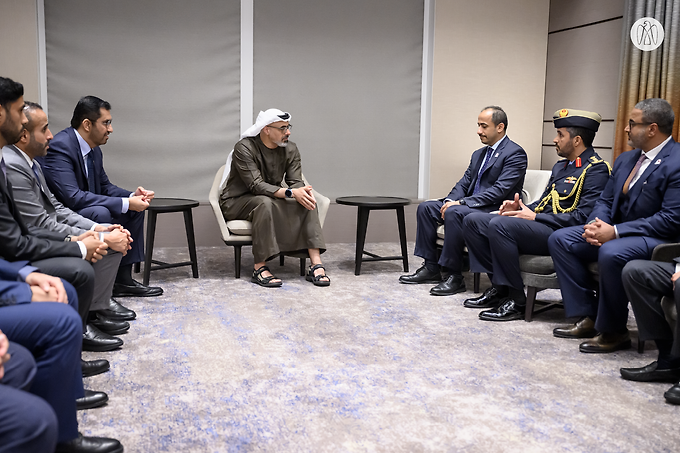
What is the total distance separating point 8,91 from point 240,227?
2476mm

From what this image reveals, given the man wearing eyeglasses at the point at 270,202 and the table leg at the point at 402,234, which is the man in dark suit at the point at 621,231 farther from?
the man wearing eyeglasses at the point at 270,202

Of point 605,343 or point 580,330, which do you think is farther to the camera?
point 580,330

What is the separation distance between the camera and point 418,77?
6238mm

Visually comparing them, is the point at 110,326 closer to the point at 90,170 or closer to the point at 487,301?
the point at 90,170

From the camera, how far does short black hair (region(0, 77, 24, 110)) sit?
2.18 meters

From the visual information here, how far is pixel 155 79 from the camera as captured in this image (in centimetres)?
557

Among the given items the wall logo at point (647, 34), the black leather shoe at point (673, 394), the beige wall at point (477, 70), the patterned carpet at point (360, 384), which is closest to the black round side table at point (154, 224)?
the patterned carpet at point (360, 384)

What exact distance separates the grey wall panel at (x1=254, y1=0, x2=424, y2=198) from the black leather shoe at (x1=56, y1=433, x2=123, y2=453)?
4.27 m

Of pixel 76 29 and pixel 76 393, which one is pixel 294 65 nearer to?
pixel 76 29

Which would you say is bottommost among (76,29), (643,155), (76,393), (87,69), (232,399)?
(232,399)

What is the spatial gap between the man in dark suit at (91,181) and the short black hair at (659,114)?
2.99 m

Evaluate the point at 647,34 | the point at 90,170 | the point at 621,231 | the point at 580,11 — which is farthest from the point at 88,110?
the point at 580,11

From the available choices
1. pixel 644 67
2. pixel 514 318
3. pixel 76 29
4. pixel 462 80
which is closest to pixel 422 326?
pixel 514 318

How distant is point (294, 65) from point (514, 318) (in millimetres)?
3376
